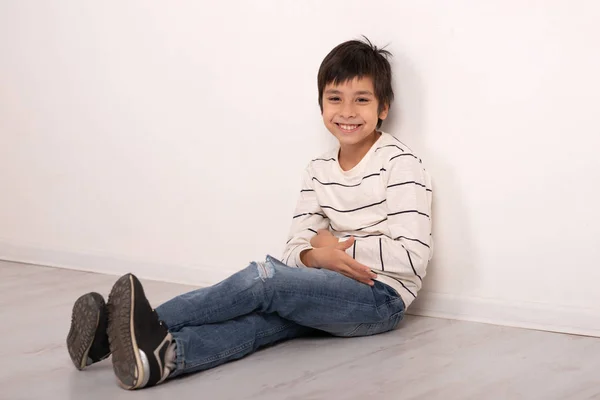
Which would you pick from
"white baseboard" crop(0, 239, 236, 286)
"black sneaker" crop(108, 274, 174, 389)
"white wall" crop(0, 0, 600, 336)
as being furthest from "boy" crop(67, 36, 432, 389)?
"white baseboard" crop(0, 239, 236, 286)

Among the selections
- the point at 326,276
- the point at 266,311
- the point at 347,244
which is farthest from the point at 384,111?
the point at 266,311

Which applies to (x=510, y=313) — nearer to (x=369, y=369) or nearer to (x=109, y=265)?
(x=369, y=369)

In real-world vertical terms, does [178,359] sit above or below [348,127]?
below

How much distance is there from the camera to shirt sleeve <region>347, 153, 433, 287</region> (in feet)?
5.82

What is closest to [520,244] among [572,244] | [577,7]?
[572,244]

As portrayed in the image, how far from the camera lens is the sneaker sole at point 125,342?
4.72ft

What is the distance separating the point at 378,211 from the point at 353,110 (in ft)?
0.77

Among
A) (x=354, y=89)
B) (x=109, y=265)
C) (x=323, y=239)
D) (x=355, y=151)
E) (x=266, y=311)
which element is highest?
(x=354, y=89)

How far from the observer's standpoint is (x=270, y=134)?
2.24 m

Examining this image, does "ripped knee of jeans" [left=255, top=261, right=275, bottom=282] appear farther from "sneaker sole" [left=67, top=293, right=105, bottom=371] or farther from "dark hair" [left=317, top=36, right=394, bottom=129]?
"dark hair" [left=317, top=36, right=394, bottom=129]

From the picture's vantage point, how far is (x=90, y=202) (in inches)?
105

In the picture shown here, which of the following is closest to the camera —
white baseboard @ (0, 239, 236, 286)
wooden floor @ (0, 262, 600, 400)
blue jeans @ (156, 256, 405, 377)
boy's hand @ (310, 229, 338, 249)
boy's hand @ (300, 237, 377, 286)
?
wooden floor @ (0, 262, 600, 400)

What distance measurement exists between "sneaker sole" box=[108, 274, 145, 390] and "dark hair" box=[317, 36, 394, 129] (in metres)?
0.71

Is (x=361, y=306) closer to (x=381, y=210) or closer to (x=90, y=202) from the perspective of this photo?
(x=381, y=210)
